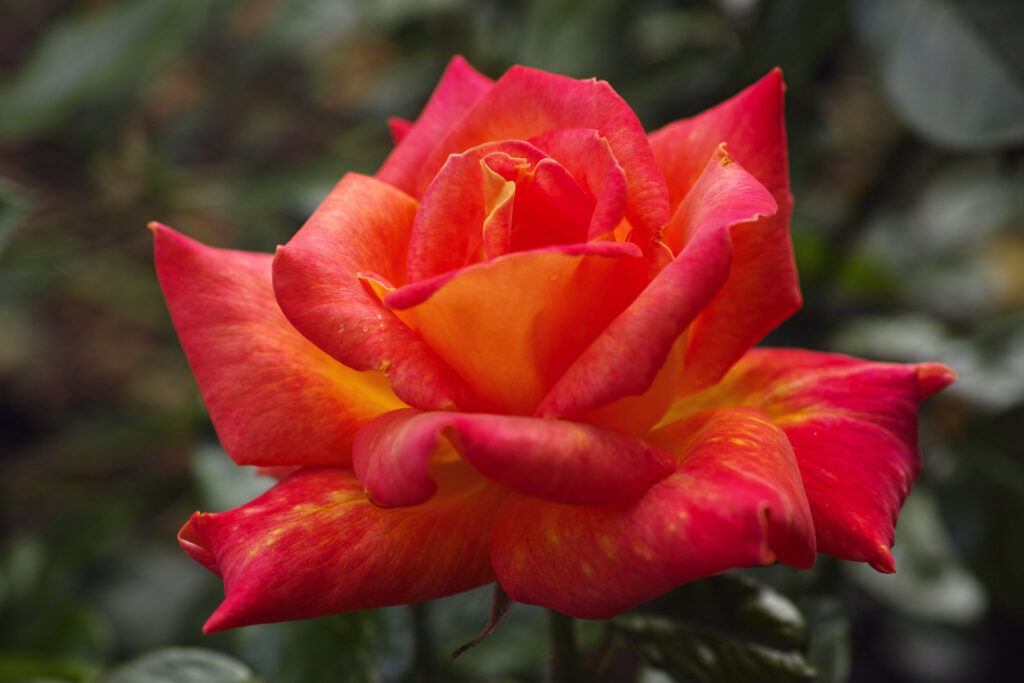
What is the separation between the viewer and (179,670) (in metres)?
0.57

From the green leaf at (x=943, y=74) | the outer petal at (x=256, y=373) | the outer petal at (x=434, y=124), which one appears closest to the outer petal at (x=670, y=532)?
the outer petal at (x=256, y=373)

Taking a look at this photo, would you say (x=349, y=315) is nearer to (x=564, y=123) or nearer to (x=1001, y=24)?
(x=564, y=123)

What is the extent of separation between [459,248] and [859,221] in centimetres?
75

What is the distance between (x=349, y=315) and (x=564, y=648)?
0.77 ft

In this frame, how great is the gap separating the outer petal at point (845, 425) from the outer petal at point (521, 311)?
11 centimetres

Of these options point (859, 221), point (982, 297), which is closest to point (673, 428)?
point (859, 221)

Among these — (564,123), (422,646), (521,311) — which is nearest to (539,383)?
(521,311)

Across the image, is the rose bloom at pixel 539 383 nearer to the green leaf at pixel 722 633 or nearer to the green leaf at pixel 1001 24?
the green leaf at pixel 722 633

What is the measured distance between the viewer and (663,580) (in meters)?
0.33

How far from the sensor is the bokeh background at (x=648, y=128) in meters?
0.69

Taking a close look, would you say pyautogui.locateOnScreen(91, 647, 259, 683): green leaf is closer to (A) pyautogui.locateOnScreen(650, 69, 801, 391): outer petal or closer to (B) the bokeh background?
(B) the bokeh background

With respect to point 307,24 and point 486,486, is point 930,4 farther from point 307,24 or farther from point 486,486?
→ point 307,24

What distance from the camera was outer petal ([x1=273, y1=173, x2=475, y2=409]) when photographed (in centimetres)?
38

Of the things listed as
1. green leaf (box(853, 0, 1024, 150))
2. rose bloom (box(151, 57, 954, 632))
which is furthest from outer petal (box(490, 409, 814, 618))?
green leaf (box(853, 0, 1024, 150))
